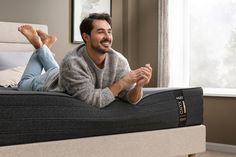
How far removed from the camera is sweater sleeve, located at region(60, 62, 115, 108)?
2320mm

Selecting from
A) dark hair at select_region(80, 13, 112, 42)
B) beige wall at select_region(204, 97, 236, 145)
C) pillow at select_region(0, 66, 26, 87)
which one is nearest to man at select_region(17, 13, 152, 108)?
dark hair at select_region(80, 13, 112, 42)

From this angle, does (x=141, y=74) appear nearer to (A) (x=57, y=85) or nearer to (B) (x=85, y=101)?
(B) (x=85, y=101)

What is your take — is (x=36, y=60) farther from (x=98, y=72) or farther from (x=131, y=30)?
(x=131, y=30)

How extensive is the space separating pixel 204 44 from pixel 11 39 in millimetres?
2216

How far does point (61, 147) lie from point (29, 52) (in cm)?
232

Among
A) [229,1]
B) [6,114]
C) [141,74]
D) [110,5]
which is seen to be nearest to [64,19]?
[110,5]

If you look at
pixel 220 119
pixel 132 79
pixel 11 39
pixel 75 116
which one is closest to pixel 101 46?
pixel 132 79

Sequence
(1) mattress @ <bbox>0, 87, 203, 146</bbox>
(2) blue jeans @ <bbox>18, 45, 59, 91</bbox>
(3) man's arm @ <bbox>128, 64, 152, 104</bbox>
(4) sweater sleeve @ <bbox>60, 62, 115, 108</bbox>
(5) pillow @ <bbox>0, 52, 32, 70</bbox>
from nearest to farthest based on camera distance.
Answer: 1. (1) mattress @ <bbox>0, 87, 203, 146</bbox>
2. (4) sweater sleeve @ <bbox>60, 62, 115, 108</bbox>
3. (3) man's arm @ <bbox>128, 64, 152, 104</bbox>
4. (2) blue jeans @ <bbox>18, 45, 59, 91</bbox>
5. (5) pillow @ <bbox>0, 52, 32, 70</bbox>

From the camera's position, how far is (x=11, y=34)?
4.46 m

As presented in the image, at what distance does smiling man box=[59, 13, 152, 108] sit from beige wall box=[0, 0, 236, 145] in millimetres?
2207

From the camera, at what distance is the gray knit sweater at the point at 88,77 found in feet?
7.64

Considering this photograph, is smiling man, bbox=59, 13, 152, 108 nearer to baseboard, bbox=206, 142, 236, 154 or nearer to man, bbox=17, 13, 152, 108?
man, bbox=17, 13, 152, 108

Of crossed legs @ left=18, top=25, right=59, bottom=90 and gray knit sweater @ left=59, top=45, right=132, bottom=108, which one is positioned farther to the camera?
crossed legs @ left=18, top=25, right=59, bottom=90

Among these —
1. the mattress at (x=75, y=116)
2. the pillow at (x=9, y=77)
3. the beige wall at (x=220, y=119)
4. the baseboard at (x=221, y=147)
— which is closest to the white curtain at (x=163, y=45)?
the beige wall at (x=220, y=119)
